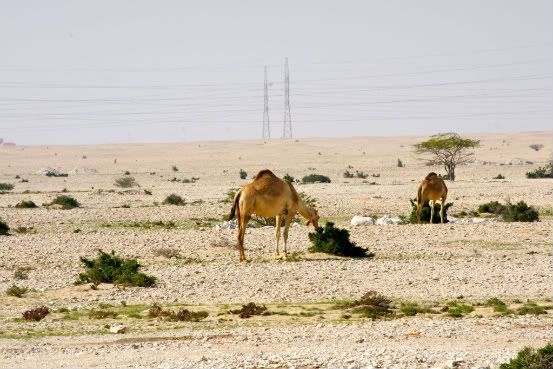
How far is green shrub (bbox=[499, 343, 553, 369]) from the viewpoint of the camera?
1286 centimetres

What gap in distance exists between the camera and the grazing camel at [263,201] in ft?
82.9

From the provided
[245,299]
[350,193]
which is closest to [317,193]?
[350,193]

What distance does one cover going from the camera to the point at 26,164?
5157 inches

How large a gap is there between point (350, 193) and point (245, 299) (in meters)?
30.7

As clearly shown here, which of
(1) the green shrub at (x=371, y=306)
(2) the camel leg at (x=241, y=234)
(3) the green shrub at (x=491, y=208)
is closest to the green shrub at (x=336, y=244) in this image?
(2) the camel leg at (x=241, y=234)

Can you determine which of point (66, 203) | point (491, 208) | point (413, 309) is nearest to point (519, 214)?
point (491, 208)

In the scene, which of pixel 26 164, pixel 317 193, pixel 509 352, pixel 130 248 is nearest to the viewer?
pixel 509 352

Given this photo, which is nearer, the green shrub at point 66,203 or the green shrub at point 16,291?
the green shrub at point 16,291

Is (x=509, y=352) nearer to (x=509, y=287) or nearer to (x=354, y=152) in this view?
(x=509, y=287)

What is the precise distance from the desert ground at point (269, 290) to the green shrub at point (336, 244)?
0.38 meters

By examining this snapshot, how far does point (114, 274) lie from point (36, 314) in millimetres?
4379

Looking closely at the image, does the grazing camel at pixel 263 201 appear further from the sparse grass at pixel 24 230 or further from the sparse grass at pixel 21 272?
the sparse grass at pixel 24 230

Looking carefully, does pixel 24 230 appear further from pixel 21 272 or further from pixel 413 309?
pixel 413 309

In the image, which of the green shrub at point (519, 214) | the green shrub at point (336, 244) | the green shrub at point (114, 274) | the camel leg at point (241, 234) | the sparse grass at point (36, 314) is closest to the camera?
the sparse grass at point (36, 314)
